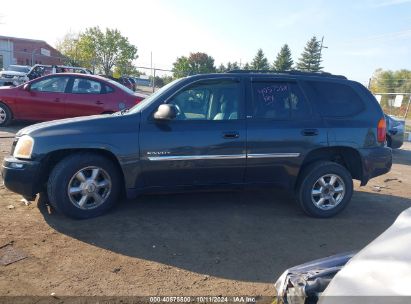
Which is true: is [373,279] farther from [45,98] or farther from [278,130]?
[45,98]

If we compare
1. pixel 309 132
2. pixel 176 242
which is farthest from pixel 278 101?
pixel 176 242

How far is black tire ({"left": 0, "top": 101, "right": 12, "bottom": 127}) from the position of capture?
1034 centimetres

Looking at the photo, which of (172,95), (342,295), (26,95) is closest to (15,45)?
(26,95)

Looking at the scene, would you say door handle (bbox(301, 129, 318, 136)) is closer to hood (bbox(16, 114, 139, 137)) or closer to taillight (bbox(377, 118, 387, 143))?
taillight (bbox(377, 118, 387, 143))

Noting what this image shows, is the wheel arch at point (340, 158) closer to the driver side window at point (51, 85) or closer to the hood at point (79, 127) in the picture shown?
the hood at point (79, 127)

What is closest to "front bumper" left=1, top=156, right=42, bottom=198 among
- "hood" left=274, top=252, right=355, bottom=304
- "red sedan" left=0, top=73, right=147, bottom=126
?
"hood" left=274, top=252, right=355, bottom=304

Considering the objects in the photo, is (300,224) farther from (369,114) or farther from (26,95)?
(26,95)

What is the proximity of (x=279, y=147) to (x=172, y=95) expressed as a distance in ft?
4.93

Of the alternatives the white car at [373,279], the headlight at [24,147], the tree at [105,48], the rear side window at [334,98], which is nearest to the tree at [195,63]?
the tree at [105,48]

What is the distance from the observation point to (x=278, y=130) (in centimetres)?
483

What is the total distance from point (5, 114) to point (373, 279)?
10.9 metres

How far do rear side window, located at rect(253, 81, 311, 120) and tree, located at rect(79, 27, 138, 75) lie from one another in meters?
53.0

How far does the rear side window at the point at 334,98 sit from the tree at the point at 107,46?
2087 inches

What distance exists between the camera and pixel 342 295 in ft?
5.00
